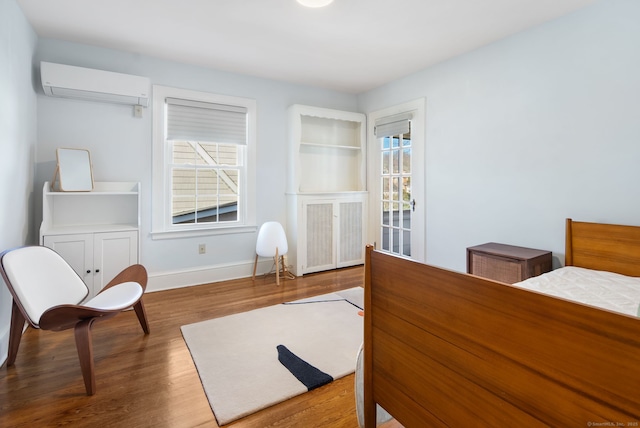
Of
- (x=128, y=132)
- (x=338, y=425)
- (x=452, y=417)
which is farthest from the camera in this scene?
(x=128, y=132)

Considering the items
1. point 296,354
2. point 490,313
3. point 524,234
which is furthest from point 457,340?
point 524,234

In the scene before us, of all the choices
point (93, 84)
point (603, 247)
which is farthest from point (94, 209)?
point (603, 247)

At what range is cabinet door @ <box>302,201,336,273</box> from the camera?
414cm

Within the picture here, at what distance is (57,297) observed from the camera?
7.02 feet

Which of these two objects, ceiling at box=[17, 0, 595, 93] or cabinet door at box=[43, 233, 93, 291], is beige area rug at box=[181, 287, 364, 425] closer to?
cabinet door at box=[43, 233, 93, 291]

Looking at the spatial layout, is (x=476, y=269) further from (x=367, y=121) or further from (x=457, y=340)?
(x=367, y=121)

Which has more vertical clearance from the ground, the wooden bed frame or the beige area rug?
the wooden bed frame

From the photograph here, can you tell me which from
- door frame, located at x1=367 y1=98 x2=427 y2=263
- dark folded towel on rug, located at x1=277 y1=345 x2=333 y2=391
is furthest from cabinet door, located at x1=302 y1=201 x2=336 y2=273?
dark folded towel on rug, located at x1=277 y1=345 x2=333 y2=391

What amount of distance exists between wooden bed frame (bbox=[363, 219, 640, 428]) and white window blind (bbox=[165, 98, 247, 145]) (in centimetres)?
305

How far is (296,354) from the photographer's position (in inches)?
85.3

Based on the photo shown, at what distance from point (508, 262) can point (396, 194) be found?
182 centimetres

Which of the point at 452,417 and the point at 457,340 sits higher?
the point at 457,340

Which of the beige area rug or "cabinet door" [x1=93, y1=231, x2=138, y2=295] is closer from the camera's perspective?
the beige area rug

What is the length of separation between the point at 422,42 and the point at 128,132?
3.10 m
